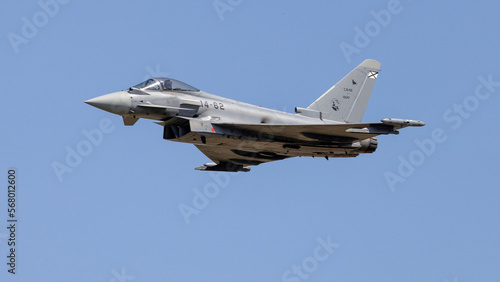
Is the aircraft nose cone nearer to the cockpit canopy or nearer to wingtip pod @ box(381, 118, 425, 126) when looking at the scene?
the cockpit canopy

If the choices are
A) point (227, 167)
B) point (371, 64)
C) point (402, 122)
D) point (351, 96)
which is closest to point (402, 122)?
point (402, 122)

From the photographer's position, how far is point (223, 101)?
2942cm

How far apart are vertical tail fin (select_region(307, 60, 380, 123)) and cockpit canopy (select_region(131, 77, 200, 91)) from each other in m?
5.92

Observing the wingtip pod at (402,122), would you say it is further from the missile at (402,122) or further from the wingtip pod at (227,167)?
the wingtip pod at (227,167)

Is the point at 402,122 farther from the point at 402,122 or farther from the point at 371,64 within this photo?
the point at 371,64

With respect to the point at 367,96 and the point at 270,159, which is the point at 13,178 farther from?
the point at 367,96

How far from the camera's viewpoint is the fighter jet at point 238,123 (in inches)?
1101

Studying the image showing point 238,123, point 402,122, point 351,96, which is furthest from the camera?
point 351,96

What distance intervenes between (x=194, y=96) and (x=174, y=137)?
5.73ft

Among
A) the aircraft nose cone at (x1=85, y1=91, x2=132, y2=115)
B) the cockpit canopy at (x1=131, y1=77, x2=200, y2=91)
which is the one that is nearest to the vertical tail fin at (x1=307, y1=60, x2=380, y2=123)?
the cockpit canopy at (x1=131, y1=77, x2=200, y2=91)

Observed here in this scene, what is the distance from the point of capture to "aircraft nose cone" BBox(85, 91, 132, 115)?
27.3 m

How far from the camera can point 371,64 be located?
110 feet

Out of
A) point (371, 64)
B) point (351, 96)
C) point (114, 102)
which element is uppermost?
point (371, 64)

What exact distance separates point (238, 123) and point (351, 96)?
6.46 metres
